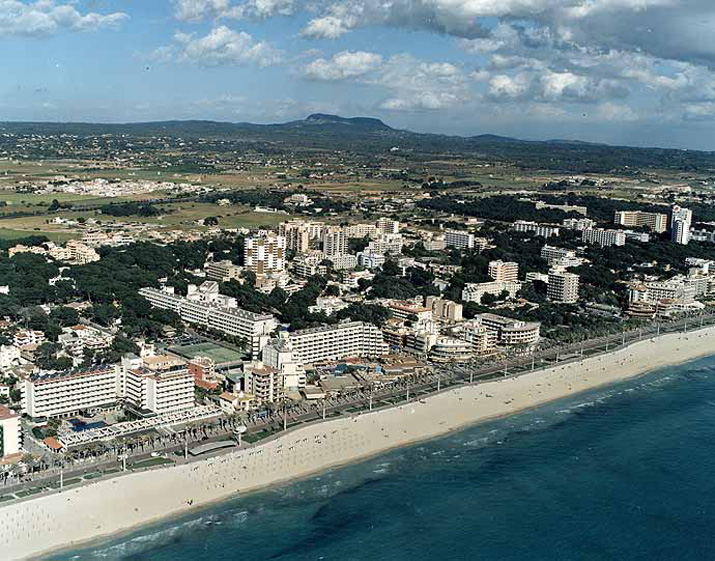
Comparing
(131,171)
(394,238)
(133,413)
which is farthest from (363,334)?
(131,171)

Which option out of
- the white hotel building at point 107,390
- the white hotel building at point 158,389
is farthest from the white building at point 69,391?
the white hotel building at point 158,389

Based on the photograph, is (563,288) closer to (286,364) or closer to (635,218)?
(286,364)

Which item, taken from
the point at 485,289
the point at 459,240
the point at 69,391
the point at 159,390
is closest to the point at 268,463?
the point at 159,390

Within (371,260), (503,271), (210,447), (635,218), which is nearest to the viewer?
(210,447)

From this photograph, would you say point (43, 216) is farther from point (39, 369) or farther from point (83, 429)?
point (83, 429)

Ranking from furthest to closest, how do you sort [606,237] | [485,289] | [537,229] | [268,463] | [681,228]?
[537,229] < [681,228] < [606,237] < [485,289] < [268,463]

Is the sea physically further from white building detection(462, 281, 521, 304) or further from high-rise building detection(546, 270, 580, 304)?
high-rise building detection(546, 270, 580, 304)

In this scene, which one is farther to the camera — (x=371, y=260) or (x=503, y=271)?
(x=371, y=260)

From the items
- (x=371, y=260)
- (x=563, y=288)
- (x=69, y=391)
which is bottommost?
(x=69, y=391)

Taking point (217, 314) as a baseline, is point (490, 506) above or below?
below
